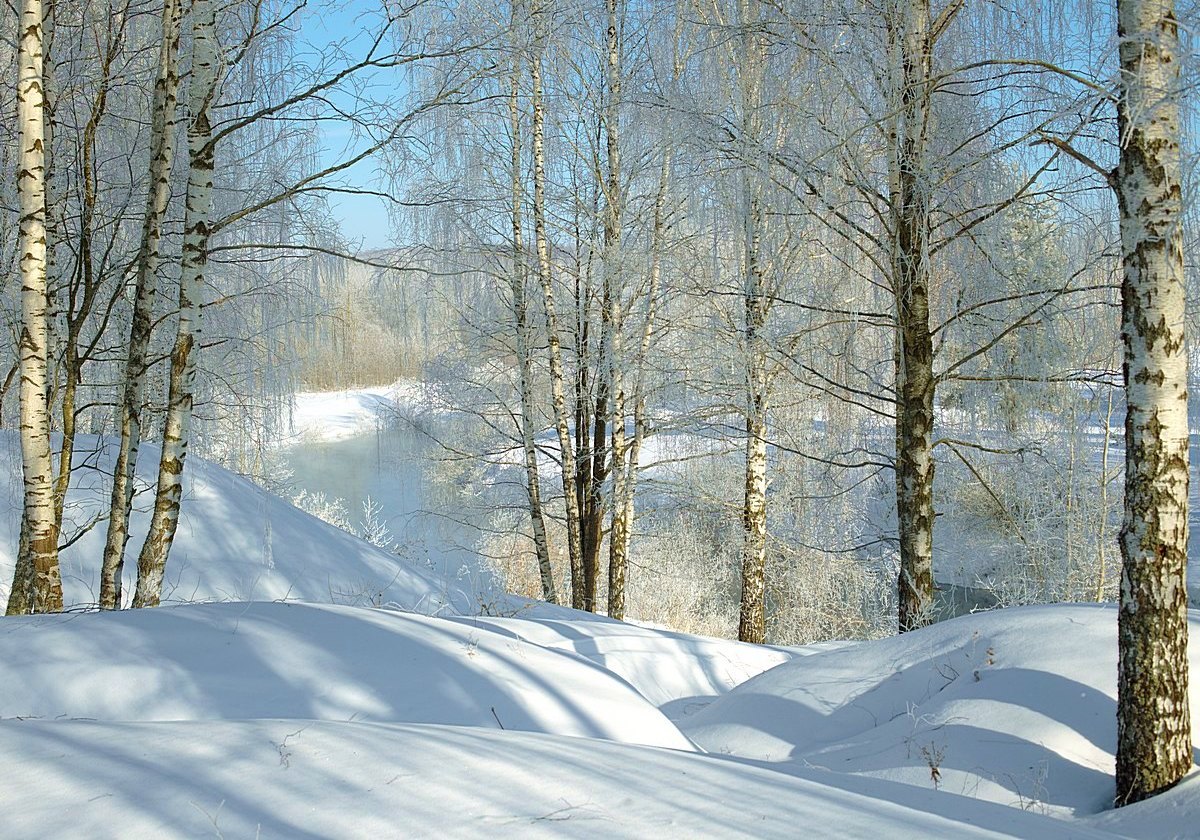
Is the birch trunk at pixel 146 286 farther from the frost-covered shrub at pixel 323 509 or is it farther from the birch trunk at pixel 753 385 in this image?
the frost-covered shrub at pixel 323 509

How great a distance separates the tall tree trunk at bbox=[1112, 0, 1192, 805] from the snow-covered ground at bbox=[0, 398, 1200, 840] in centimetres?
18

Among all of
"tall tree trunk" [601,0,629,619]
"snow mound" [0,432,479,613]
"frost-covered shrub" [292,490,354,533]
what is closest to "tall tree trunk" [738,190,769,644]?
"tall tree trunk" [601,0,629,619]

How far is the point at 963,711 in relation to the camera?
3885 millimetres

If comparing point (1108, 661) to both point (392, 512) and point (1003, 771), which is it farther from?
point (392, 512)

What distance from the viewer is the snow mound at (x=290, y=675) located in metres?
2.94

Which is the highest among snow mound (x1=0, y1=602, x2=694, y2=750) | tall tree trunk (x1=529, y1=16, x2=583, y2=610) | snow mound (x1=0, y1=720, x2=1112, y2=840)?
tall tree trunk (x1=529, y1=16, x2=583, y2=610)

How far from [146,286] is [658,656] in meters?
3.99

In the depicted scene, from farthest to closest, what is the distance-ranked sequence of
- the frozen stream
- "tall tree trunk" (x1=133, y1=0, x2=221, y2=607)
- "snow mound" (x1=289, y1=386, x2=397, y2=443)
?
"snow mound" (x1=289, y1=386, x2=397, y2=443), the frozen stream, "tall tree trunk" (x1=133, y1=0, x2=221, y2=607)

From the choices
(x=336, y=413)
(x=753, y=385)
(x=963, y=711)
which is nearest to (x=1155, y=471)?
(x=963, y=711)

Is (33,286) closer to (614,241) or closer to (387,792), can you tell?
(387,792)

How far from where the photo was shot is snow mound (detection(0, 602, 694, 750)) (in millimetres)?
2941

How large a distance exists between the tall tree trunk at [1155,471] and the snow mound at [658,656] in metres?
2.59

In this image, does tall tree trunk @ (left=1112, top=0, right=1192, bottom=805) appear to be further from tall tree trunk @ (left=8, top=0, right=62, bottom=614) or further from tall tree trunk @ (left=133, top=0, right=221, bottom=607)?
tall tree trunk @ (left=8, top=0, right=62, bottom=614)

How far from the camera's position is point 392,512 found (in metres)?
19.8
